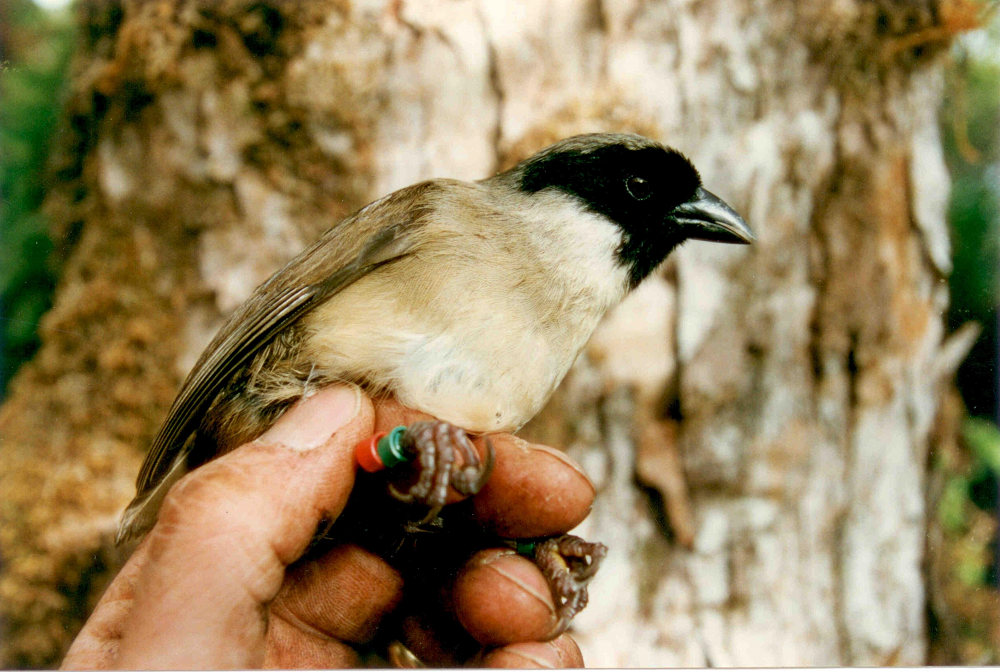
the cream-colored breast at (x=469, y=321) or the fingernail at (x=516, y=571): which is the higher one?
the cream-colored breast at (x=469, y=321)

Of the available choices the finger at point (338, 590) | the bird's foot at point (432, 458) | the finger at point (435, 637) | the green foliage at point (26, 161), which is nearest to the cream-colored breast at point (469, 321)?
the bird's foot at point (432, 458)

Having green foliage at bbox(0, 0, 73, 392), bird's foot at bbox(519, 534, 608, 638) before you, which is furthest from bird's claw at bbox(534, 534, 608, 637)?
green foliage at bbox(0, 0, 73, 392)

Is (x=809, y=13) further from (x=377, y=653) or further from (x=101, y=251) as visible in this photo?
(x=101, y=251)

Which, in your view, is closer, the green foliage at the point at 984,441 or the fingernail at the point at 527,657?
the fingernail at the point at 527,657

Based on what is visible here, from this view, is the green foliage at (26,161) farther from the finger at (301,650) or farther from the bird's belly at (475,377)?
the bird's belly at (475,377)

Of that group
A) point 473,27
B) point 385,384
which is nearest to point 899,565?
point 385,384

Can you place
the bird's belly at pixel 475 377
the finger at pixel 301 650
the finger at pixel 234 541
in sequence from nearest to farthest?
the finger at pixel 234 541
the bird's belly at pixel 475 377
the finger at pixel 301 650

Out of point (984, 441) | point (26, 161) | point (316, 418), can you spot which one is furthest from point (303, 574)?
point (984, 441)
